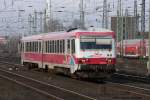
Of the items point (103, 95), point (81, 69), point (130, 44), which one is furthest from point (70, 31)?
point (130, 44)

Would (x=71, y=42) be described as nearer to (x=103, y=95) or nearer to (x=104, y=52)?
(x=104, y=52)

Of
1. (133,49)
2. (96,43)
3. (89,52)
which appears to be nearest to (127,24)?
(133,49)

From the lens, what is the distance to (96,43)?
24.8 metres

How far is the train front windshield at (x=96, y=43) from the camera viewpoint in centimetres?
2461

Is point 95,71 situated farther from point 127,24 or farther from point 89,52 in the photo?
point 127,24

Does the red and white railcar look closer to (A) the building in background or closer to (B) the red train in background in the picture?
(B) the red train in background

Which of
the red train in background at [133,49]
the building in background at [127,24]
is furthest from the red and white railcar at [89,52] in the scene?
the building in background at [127,24]

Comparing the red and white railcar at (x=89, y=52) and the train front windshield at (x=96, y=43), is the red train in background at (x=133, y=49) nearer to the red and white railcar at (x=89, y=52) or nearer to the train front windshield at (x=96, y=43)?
the red and white railcar at (x=89, y=52)

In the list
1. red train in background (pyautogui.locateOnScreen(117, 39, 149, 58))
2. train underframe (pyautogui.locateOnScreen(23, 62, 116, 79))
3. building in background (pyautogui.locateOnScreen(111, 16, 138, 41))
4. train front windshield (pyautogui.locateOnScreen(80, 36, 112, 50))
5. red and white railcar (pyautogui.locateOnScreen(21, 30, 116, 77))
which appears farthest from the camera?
building in background (pyautogui.locateOnScreen(111, 16, 138, 41))

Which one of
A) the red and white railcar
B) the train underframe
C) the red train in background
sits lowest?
the red train in background

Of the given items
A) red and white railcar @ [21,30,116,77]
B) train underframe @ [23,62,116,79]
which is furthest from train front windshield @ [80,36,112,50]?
train underframe @ [23,62,116,79]

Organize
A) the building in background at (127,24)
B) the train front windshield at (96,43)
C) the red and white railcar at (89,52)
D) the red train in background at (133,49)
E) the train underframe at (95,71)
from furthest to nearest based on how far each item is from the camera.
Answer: the building in background at (127,24) < the red train in background at (133,49) < the train front windshield at (96,43) < the red and white railcar at (89,52) < the train underframe at (95,71)

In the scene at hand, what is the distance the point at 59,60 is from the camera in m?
27.8

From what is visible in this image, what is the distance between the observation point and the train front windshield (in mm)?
24609
